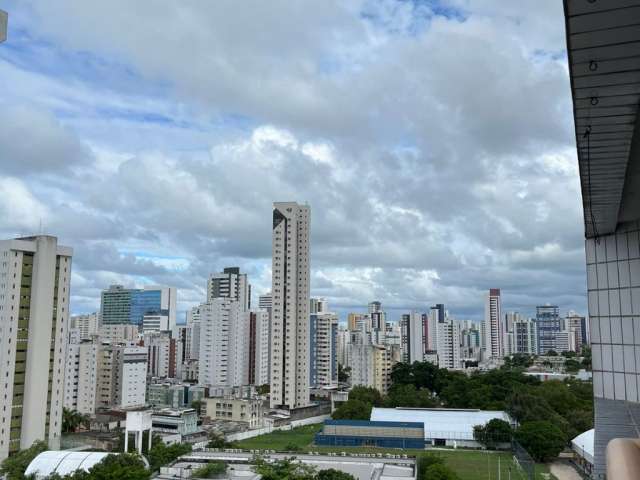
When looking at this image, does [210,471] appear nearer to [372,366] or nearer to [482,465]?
[482,465]

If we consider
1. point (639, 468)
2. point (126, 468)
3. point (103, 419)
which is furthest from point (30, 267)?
point (639, 468)

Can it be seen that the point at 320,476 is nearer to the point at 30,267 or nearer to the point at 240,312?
the point at 30,267

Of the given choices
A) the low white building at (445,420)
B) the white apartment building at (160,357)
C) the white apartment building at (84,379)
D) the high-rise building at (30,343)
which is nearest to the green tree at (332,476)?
the high-rise building at (30,343)

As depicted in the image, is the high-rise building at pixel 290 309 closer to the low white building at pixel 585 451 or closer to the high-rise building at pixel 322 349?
the high-rise building at pixel 322 349

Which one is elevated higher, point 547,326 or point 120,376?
point 547,326

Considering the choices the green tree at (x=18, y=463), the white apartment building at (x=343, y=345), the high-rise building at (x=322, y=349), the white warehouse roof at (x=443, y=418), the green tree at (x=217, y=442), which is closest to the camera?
the green tree at (x=18, y=463)

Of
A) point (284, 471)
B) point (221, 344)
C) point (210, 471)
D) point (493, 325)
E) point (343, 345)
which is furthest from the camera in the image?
point (493, 325)

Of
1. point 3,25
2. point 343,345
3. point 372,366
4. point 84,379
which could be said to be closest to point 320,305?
point 343,345
